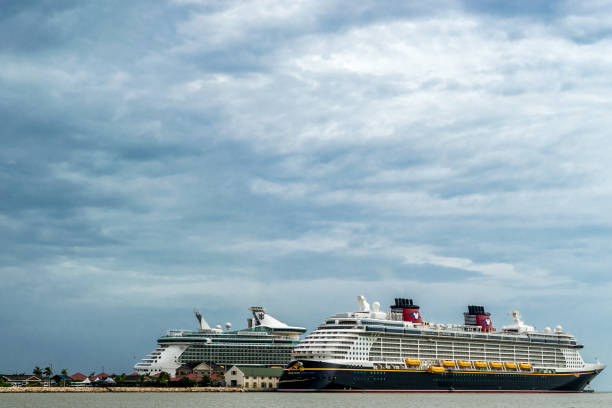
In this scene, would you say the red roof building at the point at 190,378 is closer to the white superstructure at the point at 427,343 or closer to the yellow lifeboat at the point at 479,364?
the white superstructure at the point at 427,343

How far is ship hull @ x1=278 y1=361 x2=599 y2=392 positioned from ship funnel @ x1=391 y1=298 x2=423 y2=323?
11392 millimetres

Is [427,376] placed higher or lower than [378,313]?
lower

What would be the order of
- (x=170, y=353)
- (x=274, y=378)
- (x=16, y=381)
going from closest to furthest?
(x=274, y=378)
(x=16, y=381)
(x=170, y=353)

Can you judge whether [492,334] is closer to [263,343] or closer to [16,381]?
[263,343]

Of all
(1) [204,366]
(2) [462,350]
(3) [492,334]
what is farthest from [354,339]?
(1) [204,366]

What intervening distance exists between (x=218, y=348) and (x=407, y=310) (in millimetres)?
50808

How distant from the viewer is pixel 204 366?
142 m

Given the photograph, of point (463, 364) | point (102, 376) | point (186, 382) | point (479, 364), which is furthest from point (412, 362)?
point (102, 376)

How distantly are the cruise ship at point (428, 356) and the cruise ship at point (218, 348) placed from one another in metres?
43.7

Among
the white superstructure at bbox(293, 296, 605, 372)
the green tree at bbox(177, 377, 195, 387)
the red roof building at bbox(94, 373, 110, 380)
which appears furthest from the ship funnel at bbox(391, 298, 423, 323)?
the red roof building at bbox(94, 373, 110, 380)

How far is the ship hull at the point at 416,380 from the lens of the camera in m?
94.2

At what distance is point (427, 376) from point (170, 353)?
63.0 m

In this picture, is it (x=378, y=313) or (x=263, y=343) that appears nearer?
(x=378, y=313)

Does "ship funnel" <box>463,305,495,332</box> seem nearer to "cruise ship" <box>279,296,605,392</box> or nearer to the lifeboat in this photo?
"cruise ship" <box>279,296,605,392</box>
